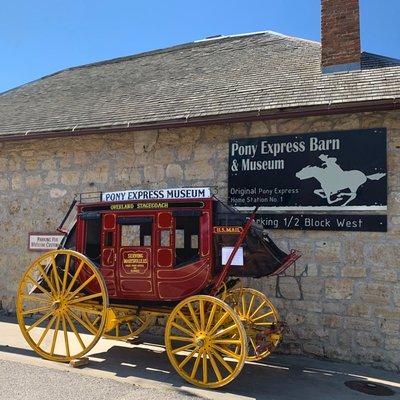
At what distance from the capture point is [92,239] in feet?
20.3

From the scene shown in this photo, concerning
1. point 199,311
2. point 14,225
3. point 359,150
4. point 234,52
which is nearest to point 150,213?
point 199,311

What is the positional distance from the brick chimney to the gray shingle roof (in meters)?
0.28

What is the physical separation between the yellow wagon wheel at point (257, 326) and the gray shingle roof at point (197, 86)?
2793mm

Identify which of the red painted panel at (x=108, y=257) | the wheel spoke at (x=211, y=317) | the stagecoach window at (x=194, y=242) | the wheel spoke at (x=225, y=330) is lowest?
the wheel spoke at (x=225, y=330)

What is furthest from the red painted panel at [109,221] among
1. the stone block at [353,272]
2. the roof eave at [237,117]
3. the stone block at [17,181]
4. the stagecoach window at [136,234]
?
the stone block at [17,181]

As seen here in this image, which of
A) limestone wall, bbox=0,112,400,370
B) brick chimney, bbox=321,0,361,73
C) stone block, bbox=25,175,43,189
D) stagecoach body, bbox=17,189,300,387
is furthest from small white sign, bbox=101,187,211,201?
brick chimney, bbox=321,0,361,73

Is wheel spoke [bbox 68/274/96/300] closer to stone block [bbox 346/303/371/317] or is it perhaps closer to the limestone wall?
the limestone wall

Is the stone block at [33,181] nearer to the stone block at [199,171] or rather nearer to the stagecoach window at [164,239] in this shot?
the stone block at [199,171]

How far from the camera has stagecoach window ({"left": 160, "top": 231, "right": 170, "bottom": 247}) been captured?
5.55m

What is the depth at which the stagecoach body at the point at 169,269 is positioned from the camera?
5.24 metres

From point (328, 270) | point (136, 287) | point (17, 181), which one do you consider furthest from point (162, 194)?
point (17, 181)

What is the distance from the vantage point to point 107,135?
8.56 metres

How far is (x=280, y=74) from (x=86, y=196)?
164 inches

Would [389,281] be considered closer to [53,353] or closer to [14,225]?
[53,353]
